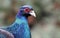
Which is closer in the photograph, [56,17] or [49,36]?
[49,36]

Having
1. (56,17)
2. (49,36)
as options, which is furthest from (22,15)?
(56,17)

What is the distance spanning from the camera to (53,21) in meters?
7.11

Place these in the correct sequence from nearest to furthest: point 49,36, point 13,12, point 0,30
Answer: point 0,30
point 49,36
point 13,12

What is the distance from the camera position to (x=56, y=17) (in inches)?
282

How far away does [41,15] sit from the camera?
7.14 metres

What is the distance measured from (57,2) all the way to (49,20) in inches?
16.4

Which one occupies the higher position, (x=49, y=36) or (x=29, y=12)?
(x=29, y=12)

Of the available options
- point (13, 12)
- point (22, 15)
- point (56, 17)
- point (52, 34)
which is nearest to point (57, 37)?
point (52, 34)

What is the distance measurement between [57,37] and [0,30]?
2.65m

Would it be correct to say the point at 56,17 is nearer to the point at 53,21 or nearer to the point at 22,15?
the point at 53,21

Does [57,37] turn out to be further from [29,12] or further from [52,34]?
[29,12]

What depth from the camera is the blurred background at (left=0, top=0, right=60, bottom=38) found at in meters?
6.78

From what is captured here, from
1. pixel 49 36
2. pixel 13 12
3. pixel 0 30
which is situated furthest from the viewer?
pixel 13 12

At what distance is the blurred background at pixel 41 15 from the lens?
6781 millimetres
